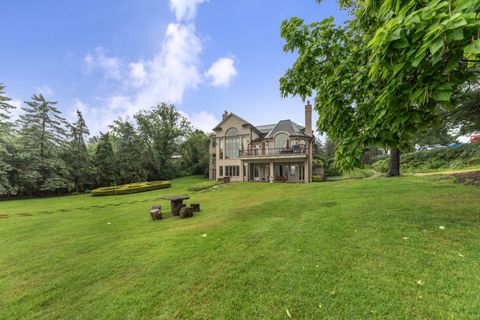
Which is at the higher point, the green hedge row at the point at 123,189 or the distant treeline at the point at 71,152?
the distant treeline at the point at 71,152

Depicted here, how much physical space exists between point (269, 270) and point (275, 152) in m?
19.1

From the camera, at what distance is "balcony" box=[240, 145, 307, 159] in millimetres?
19822

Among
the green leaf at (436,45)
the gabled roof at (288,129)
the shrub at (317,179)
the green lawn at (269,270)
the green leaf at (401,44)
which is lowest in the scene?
the green lawn at (269,270)

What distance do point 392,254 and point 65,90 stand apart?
25392 mm

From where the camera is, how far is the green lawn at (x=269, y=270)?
250 cm

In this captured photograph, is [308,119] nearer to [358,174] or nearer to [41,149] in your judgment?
→ [358,174]

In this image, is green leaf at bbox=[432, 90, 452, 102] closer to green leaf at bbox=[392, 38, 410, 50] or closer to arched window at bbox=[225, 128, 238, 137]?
green leaf at bbox=[392, 38, 410, 50]

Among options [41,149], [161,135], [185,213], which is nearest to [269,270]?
[185,213]

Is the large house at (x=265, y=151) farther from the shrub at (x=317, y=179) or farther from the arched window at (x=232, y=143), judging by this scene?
the shrub at (x=317, y=179)

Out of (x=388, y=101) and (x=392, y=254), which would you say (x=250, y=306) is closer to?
(x=392, y=254)

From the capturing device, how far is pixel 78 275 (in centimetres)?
383

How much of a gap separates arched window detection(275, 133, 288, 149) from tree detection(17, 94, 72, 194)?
78.7 feet

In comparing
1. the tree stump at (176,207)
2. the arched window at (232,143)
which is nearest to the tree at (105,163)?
the arched window at (232,143)

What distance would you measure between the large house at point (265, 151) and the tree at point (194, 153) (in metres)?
9.42
